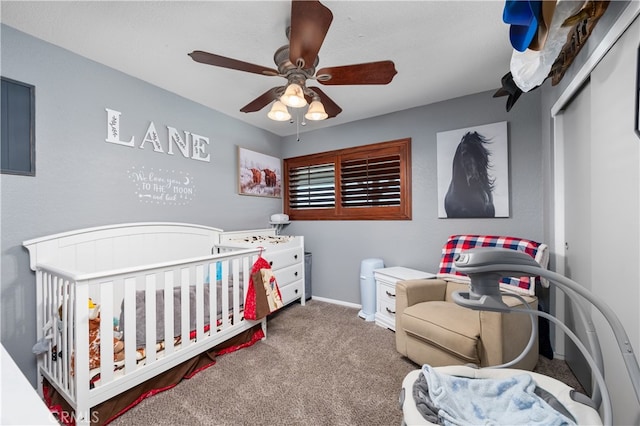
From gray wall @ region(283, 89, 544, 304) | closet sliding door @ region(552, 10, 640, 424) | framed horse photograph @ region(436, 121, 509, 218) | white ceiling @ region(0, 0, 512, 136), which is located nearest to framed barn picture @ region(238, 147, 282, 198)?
gray wall @ region(283, 89, 544, 304)

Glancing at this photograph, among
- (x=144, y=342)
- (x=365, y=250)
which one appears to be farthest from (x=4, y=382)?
(x=365, y=250)

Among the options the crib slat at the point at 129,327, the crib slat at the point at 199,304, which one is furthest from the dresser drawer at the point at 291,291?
the crib slat at the point at 129,327

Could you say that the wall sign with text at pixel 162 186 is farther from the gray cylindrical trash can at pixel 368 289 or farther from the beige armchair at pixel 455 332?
the beige armchair at pixel 455 332

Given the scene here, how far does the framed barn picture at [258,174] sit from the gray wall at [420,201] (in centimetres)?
32

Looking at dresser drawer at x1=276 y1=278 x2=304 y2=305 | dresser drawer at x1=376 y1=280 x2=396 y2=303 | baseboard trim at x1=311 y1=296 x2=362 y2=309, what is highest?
dresser drawer at x1=376 y1=280 x2=396 y2=303

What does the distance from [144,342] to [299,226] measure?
2.20 metres

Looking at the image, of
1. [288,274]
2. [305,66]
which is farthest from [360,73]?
[288,274]

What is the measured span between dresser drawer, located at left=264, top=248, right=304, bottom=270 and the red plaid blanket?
5.07 ft

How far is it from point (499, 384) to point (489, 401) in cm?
8

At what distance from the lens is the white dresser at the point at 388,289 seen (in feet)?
8.02

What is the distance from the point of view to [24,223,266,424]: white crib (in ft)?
4.28

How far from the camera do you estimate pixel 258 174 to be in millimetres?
3266

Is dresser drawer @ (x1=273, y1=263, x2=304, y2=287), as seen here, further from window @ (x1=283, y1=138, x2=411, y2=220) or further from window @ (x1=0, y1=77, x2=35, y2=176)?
window @ (x1=0, y1=77, x2=35, y2=176)

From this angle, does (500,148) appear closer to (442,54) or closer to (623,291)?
(442,54)
